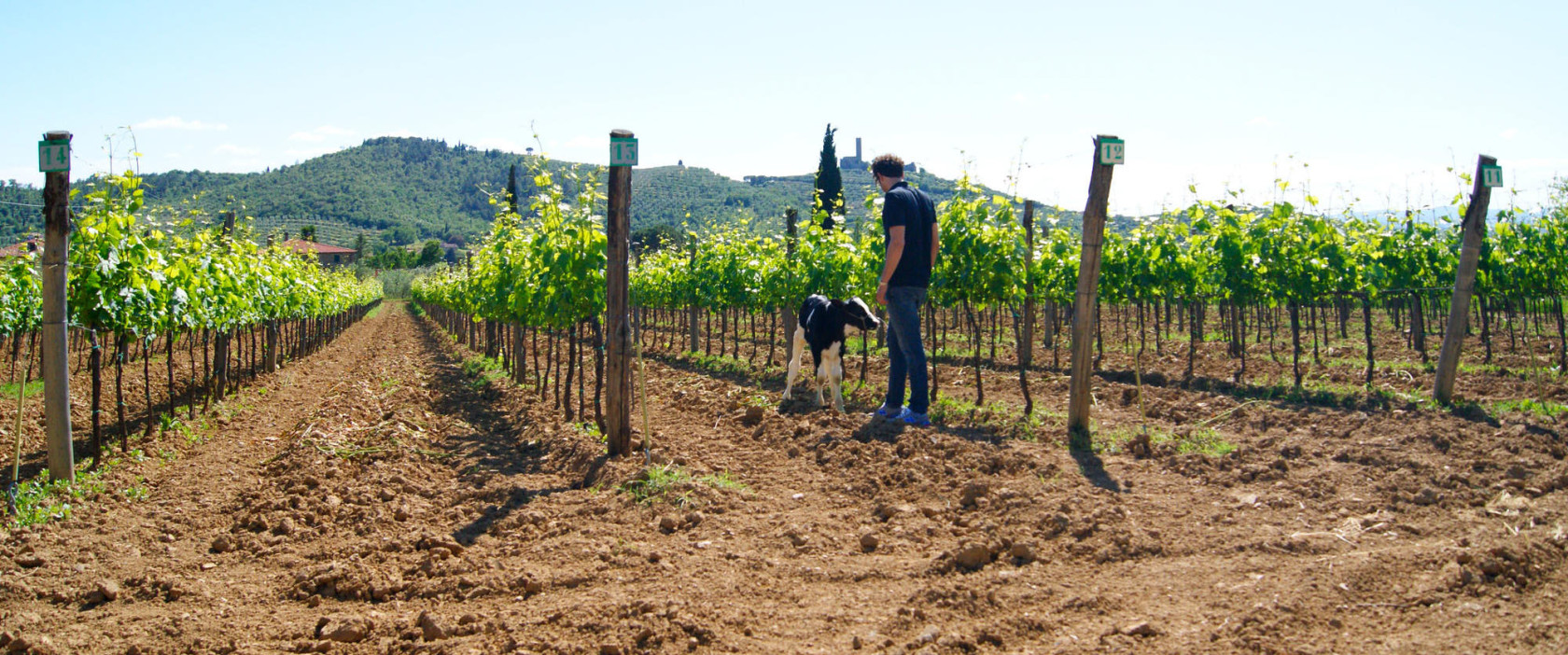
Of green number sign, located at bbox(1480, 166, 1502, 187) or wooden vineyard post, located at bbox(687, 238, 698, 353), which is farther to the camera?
wooden vineyard post, located at bbox(687, 238, 698, 353)

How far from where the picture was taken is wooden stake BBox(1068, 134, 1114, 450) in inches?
261

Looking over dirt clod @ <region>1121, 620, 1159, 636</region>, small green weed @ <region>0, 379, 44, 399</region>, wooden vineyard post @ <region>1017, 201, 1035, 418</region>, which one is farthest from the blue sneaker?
small green weed @ <region>0, 379, 44, 399</region>

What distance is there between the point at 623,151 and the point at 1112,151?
12.3 feet

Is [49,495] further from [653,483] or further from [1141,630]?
[1141,630]

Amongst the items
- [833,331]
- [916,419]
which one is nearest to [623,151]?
[833,331]

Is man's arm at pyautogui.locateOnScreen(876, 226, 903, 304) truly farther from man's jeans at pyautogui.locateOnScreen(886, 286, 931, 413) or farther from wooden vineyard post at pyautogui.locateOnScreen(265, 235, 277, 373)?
wooden vineyard post at pyautogui.locateOnScreen(265, 235, 277, 373)

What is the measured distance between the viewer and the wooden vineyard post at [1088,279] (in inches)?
260

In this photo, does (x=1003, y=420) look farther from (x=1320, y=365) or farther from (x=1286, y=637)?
(x=1320, y=365)

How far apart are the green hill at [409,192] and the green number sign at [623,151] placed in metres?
71.9

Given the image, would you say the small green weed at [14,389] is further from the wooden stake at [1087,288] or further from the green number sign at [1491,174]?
the green number sign at [1491,174]

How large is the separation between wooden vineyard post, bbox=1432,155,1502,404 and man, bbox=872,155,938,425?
4.76 m

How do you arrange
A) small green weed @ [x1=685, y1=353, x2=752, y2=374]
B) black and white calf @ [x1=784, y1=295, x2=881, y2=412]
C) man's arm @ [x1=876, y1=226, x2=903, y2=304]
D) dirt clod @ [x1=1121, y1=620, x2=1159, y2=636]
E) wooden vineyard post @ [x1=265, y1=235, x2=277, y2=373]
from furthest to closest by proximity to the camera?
wooden vineyard post @ [x1=265, y1=235, x2=277, y2=373] → small green weed @ [x1=685, y1=353, x2=752, y2=374] → black and white calf @ [x1=784, y1=295, x2=881, y2=412] → man's arm @ [x1=876, y1=226, x2=903, y2=304] → dirt clod @ [x1=1121, y1=620, x2=1159, y2=636]

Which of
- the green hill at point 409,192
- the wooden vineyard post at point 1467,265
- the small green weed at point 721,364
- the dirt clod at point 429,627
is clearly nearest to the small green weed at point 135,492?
the dirt clod at point 429,627

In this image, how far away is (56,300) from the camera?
6.07m
